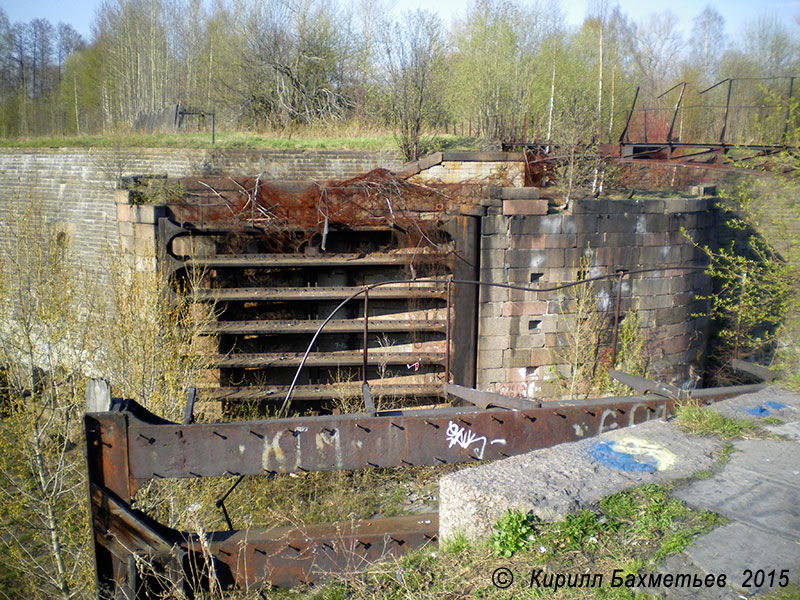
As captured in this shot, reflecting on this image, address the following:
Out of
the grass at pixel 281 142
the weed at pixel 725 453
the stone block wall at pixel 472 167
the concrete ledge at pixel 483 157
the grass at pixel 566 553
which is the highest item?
the grass at pixel 281 142

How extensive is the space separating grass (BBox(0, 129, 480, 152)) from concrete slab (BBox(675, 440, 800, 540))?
1107cm

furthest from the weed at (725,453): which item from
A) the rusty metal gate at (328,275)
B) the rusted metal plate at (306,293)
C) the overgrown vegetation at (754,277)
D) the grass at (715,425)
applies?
the rusted metal plate at (306,293)

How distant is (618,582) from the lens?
2.91 meters

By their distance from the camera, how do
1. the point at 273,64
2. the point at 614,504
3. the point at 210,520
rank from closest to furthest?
the point at 614,504 → the point at 210,520 → the point at 273,64

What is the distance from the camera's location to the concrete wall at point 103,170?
47.4ft

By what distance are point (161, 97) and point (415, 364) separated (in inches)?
1146

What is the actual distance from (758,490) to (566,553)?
51.0 inches

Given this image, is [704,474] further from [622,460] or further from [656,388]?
[656,388]

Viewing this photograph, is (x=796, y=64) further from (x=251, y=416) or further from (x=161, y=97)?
(x=161, y=97)

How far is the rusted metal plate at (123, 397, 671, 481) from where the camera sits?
411 centimetres

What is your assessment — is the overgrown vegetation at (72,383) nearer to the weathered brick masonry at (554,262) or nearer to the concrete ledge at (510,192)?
the weathered brick masonry at (554,262)

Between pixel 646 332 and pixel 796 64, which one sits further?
pixel 796 64

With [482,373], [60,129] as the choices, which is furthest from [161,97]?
[482,373]

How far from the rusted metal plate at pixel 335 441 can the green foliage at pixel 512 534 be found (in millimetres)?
1109
